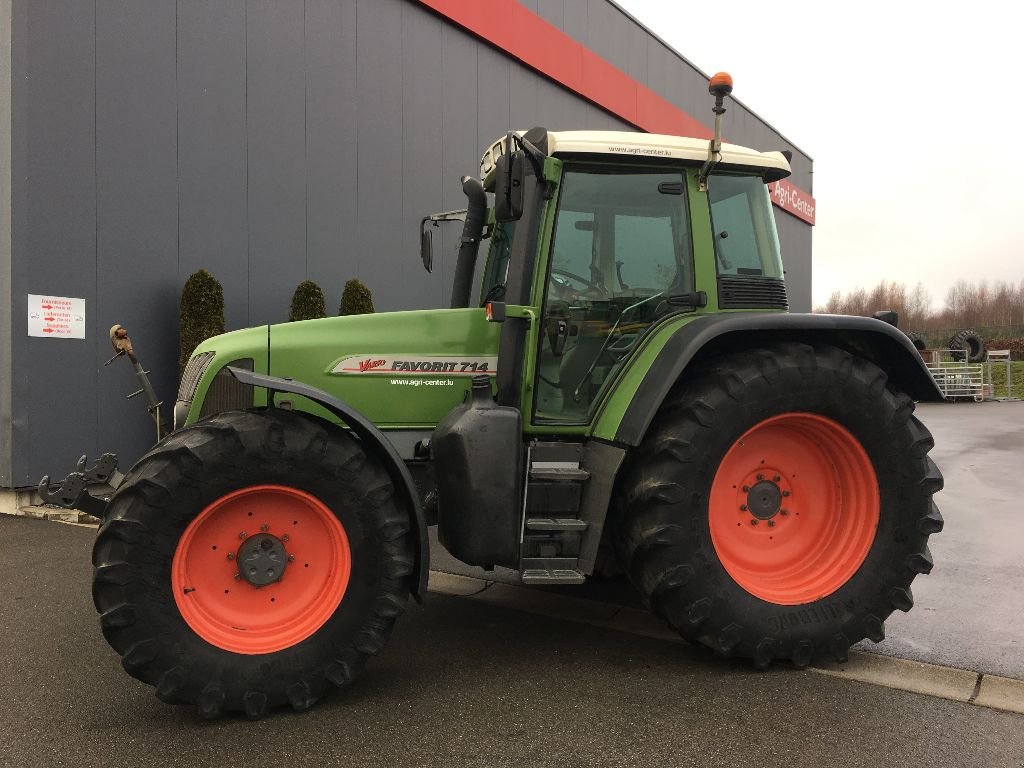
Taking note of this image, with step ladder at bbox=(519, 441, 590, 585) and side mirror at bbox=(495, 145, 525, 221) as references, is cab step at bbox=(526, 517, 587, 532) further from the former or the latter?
side mirror at bbox=(495, 145, 525, 221)

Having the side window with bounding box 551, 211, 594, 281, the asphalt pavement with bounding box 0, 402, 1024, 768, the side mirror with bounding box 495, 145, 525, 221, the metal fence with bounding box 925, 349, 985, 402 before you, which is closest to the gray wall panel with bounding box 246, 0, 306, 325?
the asphalt pavement with bounding box 0, 402, 1024, 768

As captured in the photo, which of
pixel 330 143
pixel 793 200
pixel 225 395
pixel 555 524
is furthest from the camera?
pixel 793 200

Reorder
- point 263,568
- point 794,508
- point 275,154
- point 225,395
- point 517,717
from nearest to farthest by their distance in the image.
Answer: point 517,717, point 263,568, point 225,395, point 794,508, point 275,154

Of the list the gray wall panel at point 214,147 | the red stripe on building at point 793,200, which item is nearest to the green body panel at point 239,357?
the gray wall panel at point 214,147

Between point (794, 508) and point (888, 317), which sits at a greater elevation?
point (888, 317)

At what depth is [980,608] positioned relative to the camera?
405 centimetres

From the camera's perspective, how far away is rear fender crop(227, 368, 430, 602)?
9.50ft

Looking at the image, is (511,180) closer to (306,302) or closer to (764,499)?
(764,499)

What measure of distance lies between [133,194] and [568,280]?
534 centimetres

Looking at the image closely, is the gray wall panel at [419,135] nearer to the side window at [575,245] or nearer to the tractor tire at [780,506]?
the side window at [575,245]

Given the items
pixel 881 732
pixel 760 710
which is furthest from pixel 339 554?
pixel 881 732

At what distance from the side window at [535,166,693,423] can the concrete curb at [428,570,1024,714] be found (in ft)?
3.95

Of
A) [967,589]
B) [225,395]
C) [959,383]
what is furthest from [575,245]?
[959,383]

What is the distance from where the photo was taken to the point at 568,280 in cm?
348
